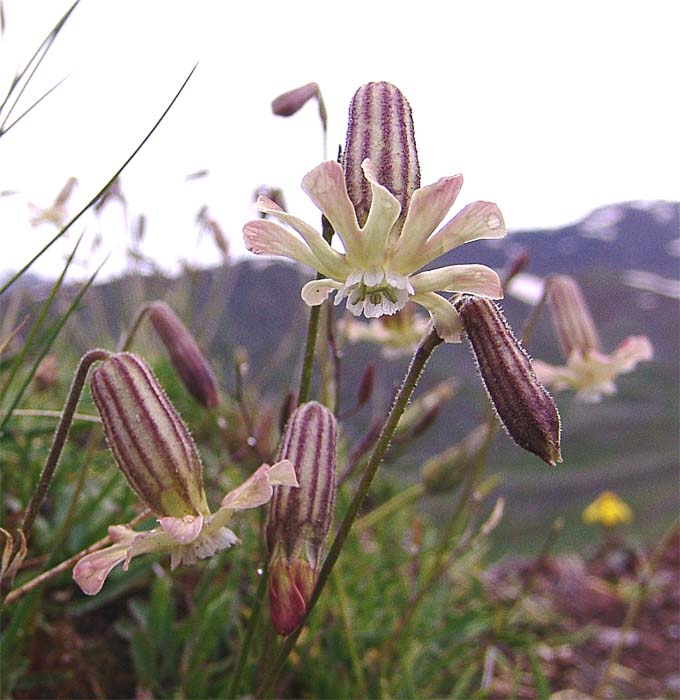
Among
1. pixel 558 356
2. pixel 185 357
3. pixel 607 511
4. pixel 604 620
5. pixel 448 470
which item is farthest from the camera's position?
pixel 558 356

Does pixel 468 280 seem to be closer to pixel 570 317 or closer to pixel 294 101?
pixel 294 101

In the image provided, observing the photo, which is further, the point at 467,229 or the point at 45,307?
the point at 45,307

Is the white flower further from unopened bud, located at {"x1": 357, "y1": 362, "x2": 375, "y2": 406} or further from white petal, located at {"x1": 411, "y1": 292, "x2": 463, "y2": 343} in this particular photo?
unopened bud, located at {"x1": 357, "y1": 362, "x2": 375, "y2": 406}

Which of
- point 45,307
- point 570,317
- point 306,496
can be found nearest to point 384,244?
point 306,496

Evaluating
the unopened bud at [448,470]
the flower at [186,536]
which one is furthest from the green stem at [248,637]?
the unopened bud at [448,470]

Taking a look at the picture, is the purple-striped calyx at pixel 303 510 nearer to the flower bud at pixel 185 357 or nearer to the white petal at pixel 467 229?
the white petal at pixel 467 229

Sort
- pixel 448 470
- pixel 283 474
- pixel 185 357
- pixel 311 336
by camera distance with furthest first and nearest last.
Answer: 1. pixel 448 470
2. pixel 185 357
3. pixel 311 336
4. pixel 283 474

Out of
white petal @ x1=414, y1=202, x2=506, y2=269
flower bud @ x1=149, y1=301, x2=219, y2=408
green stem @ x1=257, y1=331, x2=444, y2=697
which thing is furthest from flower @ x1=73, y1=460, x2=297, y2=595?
flower bud @ x1=149, y1=301, x2=219, y2=408

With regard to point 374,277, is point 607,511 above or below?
below
